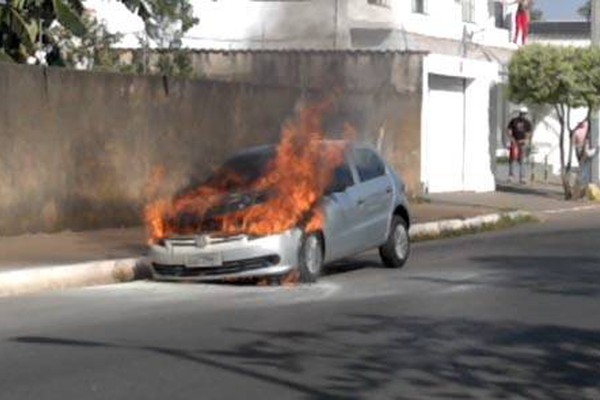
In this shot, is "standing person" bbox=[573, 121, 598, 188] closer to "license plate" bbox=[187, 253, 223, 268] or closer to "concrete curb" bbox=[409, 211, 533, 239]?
"concrete curb" bbox=[409, 211, 533, 239]

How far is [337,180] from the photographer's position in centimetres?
1645

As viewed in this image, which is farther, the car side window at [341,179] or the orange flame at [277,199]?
the car side window at [341,179]

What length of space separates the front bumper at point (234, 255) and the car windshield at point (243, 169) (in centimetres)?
107

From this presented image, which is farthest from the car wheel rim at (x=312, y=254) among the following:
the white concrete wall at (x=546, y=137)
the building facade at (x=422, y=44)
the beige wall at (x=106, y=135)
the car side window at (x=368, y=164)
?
the white concrete wall at (x=546, y=137)

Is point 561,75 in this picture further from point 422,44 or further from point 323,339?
point 323,339

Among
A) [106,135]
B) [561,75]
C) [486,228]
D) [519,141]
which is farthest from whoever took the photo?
[519,141]

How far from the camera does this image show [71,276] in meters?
15.9

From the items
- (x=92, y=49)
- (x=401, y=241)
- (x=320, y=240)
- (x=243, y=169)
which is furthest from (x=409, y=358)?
(x=92, y=49)

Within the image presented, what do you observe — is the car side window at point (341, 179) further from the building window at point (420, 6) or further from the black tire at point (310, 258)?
the building window at point (420, 6)

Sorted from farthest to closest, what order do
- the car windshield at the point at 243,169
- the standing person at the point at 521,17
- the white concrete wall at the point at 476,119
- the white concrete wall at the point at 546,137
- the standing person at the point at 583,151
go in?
the white concrete wall at the point at 546,137, the standing person at the point at 521,17, the standing person at the point at 583,151, the white concrete wall at the point at 476,119, the car windshield at the point at 243,169

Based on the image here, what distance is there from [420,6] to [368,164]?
1694 centimetres

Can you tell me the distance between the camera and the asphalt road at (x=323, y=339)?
9383mm

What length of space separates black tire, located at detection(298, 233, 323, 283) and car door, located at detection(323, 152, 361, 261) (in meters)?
0.23

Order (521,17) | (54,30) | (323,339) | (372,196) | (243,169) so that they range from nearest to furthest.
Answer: (323,339)
(243,169)
(372,196)
(54,30)
(521,17)
